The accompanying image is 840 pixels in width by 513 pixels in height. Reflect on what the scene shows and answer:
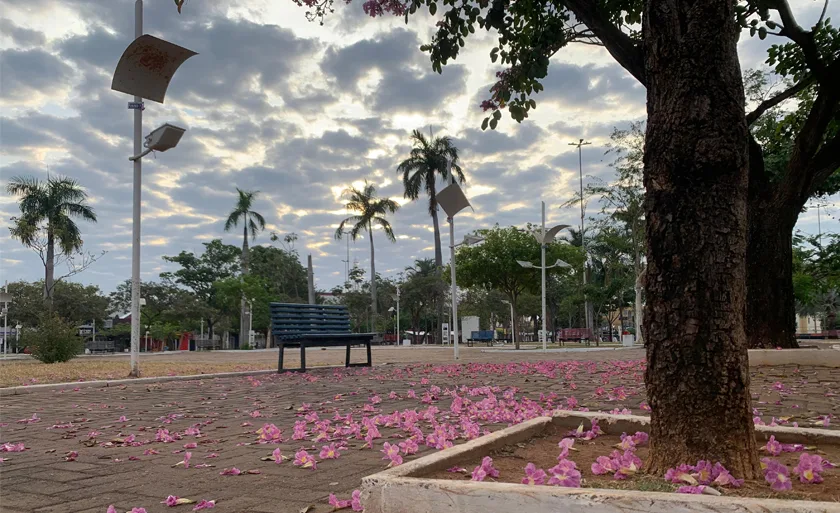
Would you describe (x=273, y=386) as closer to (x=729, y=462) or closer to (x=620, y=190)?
(x=729, y=462)

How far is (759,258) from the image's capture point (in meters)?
8.15

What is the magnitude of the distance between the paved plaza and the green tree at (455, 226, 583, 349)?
15691mm

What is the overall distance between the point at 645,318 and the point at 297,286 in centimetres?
5673

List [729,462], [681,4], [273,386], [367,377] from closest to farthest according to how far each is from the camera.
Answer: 1. [729,462]
2. [681,4]
3. [273,386]
4. [367,377]

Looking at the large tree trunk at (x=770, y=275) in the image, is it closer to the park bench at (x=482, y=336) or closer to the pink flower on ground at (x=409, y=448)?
the pink flower on ground at (x=409, y=448)

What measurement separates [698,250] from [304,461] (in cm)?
214

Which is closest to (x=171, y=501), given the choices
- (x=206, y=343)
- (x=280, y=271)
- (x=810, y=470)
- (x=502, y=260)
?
(x=810, y=470)

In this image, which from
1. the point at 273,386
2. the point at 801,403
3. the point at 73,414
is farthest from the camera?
the point at 273,386

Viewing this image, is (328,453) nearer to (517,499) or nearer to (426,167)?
(517,499)

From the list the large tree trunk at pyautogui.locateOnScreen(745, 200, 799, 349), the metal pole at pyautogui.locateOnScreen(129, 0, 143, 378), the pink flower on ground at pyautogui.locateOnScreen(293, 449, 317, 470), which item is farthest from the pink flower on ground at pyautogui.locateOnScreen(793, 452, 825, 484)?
the metal pole at pyautogui.locateOnScreen(129, 0, 143, 378)

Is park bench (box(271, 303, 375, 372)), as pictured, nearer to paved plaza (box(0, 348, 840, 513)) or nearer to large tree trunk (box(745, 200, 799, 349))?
paved plaza (box(0, 348, 840, 513))

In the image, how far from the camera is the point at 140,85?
29.7 ft

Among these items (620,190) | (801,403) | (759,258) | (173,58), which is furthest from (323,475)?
(620,190)

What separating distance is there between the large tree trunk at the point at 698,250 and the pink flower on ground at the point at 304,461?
1.64 metres
